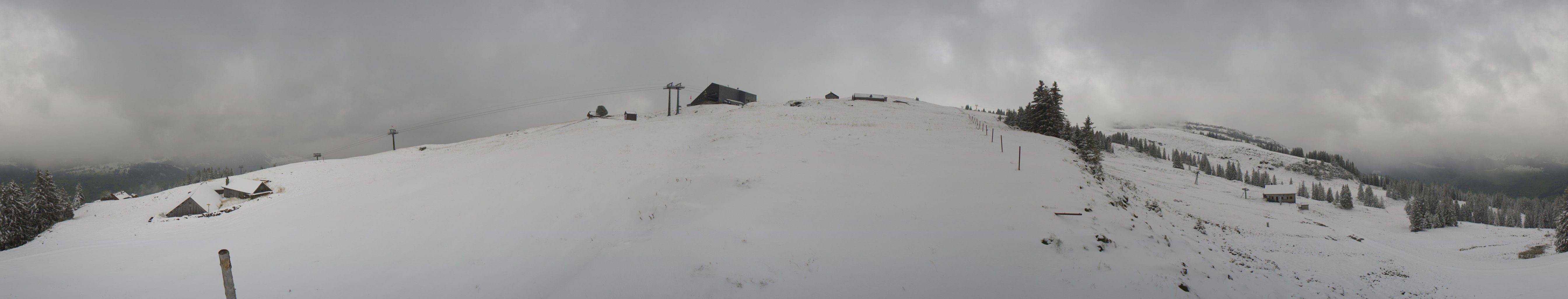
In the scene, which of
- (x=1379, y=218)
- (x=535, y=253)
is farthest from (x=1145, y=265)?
(x=1379, y=218)

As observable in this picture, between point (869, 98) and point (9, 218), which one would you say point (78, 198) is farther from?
point (869, 98)

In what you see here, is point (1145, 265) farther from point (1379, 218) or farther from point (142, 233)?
point (1379, 218)

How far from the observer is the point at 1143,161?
10988 centimetres

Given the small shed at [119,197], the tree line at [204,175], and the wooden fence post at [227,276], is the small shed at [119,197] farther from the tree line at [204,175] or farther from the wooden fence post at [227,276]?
the wooden fence post at [227,276]

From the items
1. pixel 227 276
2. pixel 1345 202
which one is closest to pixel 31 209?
pixel 227 276

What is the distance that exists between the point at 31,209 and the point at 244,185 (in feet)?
32.5

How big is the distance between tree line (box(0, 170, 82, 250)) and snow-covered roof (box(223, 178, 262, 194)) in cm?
806

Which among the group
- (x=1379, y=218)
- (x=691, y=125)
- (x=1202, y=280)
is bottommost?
(x=1379, y=218)

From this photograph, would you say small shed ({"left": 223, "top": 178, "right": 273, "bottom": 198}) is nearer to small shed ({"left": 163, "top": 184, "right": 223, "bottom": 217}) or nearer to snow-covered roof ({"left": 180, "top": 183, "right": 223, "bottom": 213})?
snow-covered roof ({"left": 180, "top": 183, "right": 223, "bottom": 213})

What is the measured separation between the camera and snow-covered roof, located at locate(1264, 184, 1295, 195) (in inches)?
3012

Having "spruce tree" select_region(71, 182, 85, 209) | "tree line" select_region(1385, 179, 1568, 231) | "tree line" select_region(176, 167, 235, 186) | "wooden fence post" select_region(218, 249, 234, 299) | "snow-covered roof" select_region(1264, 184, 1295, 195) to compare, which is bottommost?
"tree line" select_region(1385, 179, 1568, 231)

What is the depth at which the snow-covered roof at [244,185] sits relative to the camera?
108 feet

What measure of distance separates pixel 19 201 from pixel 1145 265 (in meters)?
55.4

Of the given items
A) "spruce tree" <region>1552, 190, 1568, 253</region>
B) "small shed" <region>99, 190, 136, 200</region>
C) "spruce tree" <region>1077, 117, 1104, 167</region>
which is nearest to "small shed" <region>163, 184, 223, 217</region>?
"small shed" <region>99, 190, 136, 200</region>
